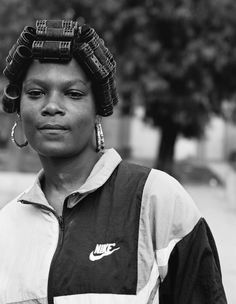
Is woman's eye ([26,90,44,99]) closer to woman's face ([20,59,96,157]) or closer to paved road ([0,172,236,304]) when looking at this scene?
woman's face ([20,59,96,157])

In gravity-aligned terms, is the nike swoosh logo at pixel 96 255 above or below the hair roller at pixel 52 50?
below

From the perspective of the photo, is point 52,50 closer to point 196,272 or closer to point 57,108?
point 57,108

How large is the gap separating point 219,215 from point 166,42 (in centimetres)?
699

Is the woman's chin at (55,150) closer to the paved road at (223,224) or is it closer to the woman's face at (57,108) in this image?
the woman's face at (57,108)

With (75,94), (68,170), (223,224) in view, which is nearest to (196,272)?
(68,170)

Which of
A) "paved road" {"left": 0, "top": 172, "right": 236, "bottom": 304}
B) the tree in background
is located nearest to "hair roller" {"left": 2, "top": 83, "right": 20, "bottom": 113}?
"paved road" {"left": 0, "top": 172, "right": 236, "bottom": 304}

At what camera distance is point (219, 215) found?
1325 cm

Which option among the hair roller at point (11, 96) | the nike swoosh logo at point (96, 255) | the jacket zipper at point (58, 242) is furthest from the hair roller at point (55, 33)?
the nike swoosh logo at point (96, 255)

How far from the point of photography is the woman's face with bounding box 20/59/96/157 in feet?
7.20

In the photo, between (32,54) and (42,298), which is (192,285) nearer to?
(42,298)

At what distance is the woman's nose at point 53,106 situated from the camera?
2.18 meters

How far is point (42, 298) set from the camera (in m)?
2.06

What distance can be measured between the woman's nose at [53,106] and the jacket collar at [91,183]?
0.22 m

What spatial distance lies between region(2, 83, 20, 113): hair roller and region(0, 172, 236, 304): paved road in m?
4.21
